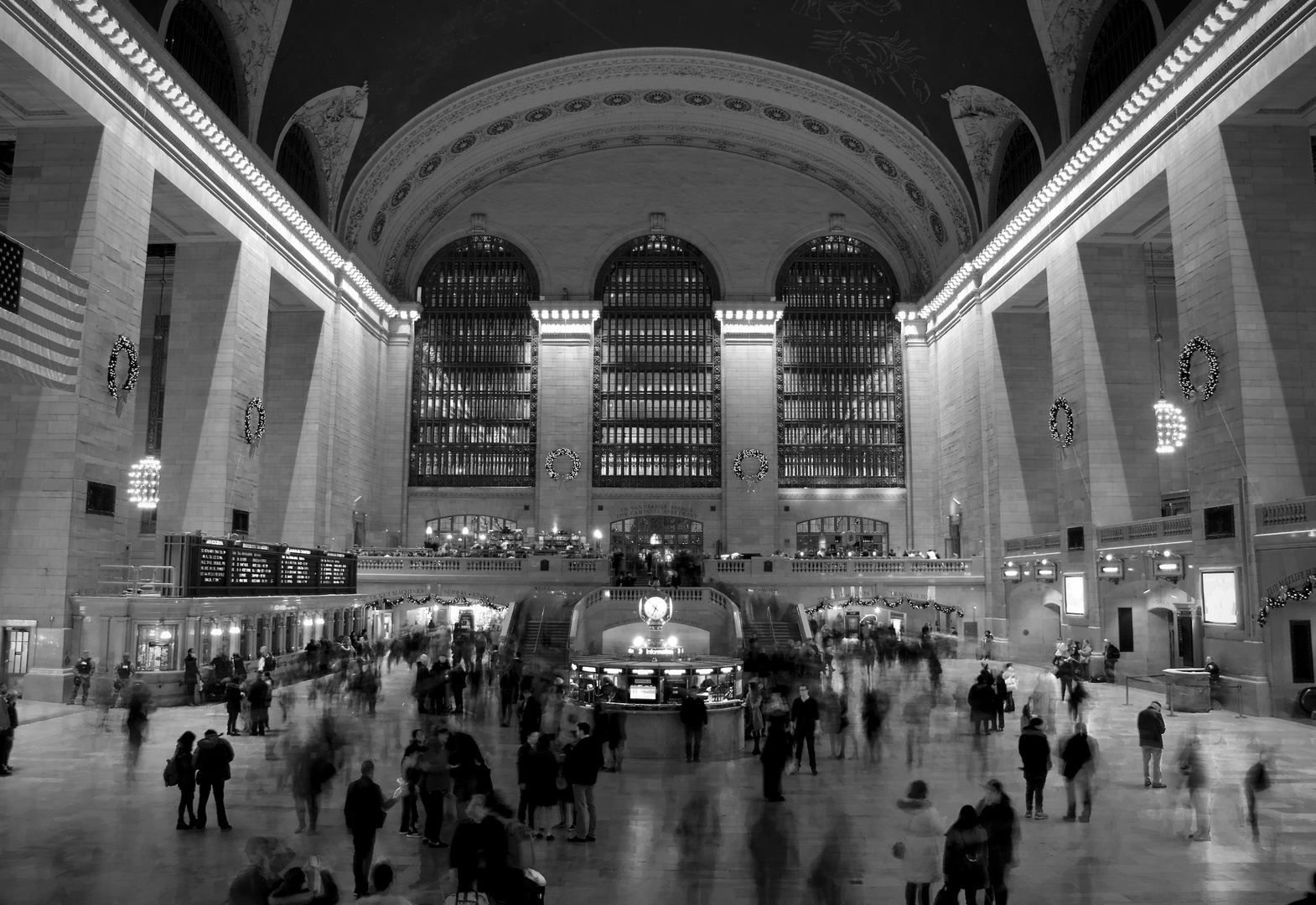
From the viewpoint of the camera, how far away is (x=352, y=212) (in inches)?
1480

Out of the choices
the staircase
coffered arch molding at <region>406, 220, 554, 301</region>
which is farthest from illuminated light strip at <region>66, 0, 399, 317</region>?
the staircase

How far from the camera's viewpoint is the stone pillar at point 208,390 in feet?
93.0

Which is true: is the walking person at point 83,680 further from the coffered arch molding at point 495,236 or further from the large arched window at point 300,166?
the coffered arch molding at point 495,236

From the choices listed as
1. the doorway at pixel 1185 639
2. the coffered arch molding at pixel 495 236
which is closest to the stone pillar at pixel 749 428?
the coffered arch molding at pixel 495 236

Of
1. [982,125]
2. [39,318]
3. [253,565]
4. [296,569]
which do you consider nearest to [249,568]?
[253,565]

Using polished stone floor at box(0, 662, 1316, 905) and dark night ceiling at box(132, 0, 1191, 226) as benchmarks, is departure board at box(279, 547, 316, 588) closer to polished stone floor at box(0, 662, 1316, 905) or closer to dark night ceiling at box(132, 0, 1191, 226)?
polished stone floor at box(0, 662, 1316, 905)

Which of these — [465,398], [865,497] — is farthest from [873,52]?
[465,398]

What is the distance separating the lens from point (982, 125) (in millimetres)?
34688

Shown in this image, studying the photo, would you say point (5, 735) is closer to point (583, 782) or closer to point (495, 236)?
point (583, 782)

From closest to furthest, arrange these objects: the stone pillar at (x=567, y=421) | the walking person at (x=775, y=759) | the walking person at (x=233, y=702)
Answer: the walking person at (x=775, y=759) → the walking person at (x=233, y=702) → the stone pillar at (x=567, y=421)

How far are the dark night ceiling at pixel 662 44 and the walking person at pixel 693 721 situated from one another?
22.2 m

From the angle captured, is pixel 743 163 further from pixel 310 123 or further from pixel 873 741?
pixel 873 741

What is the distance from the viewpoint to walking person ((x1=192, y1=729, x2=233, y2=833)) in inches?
420

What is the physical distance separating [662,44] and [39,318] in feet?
85.9
